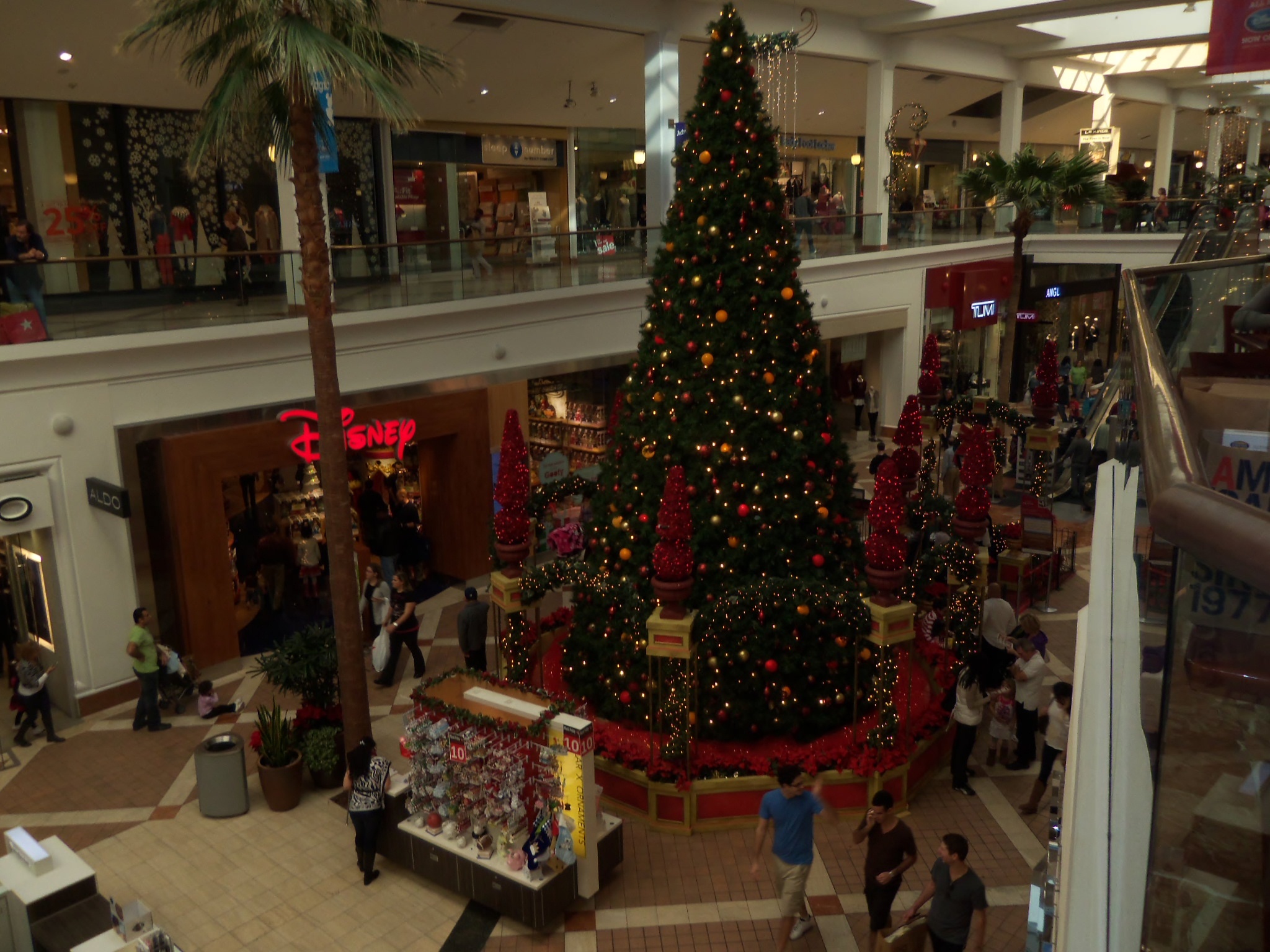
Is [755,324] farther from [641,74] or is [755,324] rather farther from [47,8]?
[641,74]

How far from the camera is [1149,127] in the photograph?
40438 millimetres

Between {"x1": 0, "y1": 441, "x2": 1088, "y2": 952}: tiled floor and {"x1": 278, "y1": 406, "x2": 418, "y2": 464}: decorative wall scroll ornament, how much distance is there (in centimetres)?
387

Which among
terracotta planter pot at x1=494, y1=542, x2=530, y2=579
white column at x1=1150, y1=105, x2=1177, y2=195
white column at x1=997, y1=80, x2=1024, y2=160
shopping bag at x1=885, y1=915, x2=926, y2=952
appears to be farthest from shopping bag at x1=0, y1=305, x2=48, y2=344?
white column at x1=1150, y1=105, x2=1177, y2=195

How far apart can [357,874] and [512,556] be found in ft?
10.1

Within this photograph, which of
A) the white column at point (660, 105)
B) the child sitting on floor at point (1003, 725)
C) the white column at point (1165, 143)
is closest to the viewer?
the child sitting on floor at point (1003, 725)

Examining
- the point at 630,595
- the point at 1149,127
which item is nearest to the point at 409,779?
the point at 630,595

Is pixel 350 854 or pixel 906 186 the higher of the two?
pixel 906 186

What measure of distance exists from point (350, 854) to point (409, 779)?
103 cm

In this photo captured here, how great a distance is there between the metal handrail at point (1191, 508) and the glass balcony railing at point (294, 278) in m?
8.38

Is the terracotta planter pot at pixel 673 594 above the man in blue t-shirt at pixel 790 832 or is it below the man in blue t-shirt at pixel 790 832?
above

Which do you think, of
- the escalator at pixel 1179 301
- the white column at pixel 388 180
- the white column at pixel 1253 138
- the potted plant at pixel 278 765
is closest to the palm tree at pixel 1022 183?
the escalator at pixel 1179 301

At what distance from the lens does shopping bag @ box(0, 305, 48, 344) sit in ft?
32.7

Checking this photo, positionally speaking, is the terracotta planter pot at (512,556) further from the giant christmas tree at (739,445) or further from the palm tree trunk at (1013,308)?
the palm tree trunk at (1013,308)

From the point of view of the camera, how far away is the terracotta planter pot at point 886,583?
8211 millimetres
